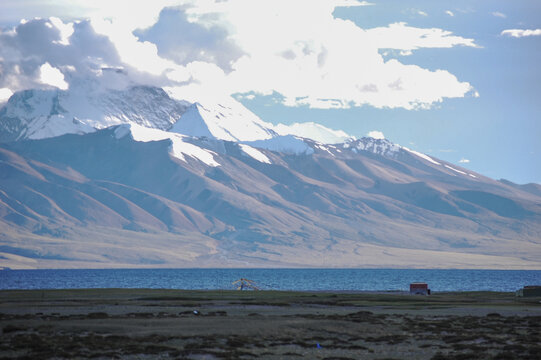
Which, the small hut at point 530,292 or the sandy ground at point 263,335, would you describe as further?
the small hut at point 530,292

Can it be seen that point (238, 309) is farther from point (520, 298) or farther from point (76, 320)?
point (520, 298)

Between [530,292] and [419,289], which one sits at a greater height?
[530,292]

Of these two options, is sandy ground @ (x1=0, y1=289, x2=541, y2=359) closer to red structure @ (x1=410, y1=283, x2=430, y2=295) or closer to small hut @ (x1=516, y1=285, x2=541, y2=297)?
small hut @ (x1=516, y1=285, x2=541, y2=297)

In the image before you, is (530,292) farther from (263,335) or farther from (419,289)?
(263,335)

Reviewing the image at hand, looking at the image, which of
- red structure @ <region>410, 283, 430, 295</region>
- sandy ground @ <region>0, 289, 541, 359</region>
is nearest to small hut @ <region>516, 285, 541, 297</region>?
red structure @ <region>410, 283, 430, 295</region>

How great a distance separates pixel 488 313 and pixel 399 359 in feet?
105

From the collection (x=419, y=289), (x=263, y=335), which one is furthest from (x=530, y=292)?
(x=263, y=335)

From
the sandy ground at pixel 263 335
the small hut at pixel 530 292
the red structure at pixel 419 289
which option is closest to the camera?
the sandy ground at pixel 263 335

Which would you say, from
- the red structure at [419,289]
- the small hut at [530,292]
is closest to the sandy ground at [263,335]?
the small hut at [530,292]

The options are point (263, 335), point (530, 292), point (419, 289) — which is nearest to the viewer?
point (263, 335)

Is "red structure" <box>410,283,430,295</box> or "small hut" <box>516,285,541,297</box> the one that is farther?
"red structure" <box>410,283,430,295</box>

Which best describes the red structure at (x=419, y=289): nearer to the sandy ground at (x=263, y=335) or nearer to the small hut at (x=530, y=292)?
the small hut at (x=530, y=292)

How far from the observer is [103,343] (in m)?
47.5

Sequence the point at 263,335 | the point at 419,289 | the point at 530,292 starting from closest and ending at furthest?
the point at 263,335 < the point at 530,292 < the point at 419,289
